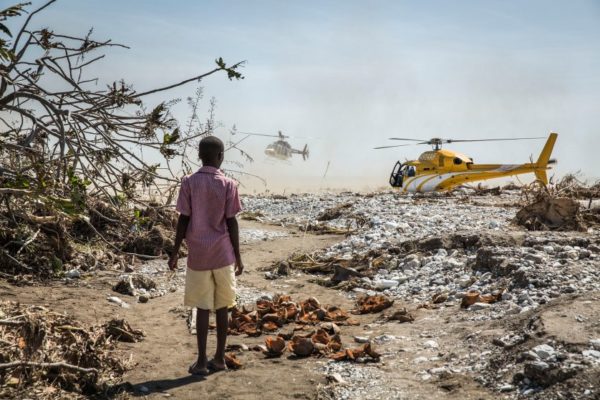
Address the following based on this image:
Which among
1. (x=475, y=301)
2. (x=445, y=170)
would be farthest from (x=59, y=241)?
(x=445, y=170)

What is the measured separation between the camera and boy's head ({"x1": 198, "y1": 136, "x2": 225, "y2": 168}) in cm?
540

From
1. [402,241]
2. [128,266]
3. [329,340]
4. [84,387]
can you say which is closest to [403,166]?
[402,241]

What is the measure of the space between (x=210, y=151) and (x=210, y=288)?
3.71 feet

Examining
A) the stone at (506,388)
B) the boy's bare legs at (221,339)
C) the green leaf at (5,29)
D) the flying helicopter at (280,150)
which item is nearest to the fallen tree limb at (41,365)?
the boy's bare legs at (221,339)

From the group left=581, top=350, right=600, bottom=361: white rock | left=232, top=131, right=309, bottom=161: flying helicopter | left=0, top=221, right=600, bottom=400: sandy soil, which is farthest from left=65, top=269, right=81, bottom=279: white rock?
left=232, top=131, right=309, bottom=161: flying helicopter

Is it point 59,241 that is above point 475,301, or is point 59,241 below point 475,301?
above

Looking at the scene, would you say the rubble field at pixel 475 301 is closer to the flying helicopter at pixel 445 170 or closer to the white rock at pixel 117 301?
the white rock at pixel 117 301

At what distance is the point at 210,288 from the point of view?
5391mm

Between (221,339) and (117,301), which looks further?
(117,301)

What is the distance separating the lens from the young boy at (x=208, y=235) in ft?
17.5

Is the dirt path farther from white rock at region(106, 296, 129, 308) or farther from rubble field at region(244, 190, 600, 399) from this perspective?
rubble field at region(244, 190, 600, 399)

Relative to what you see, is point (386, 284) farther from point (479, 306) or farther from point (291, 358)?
point (291, 358)

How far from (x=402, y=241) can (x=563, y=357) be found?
639 cm

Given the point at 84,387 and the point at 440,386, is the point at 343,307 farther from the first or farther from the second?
the point at 84,387
